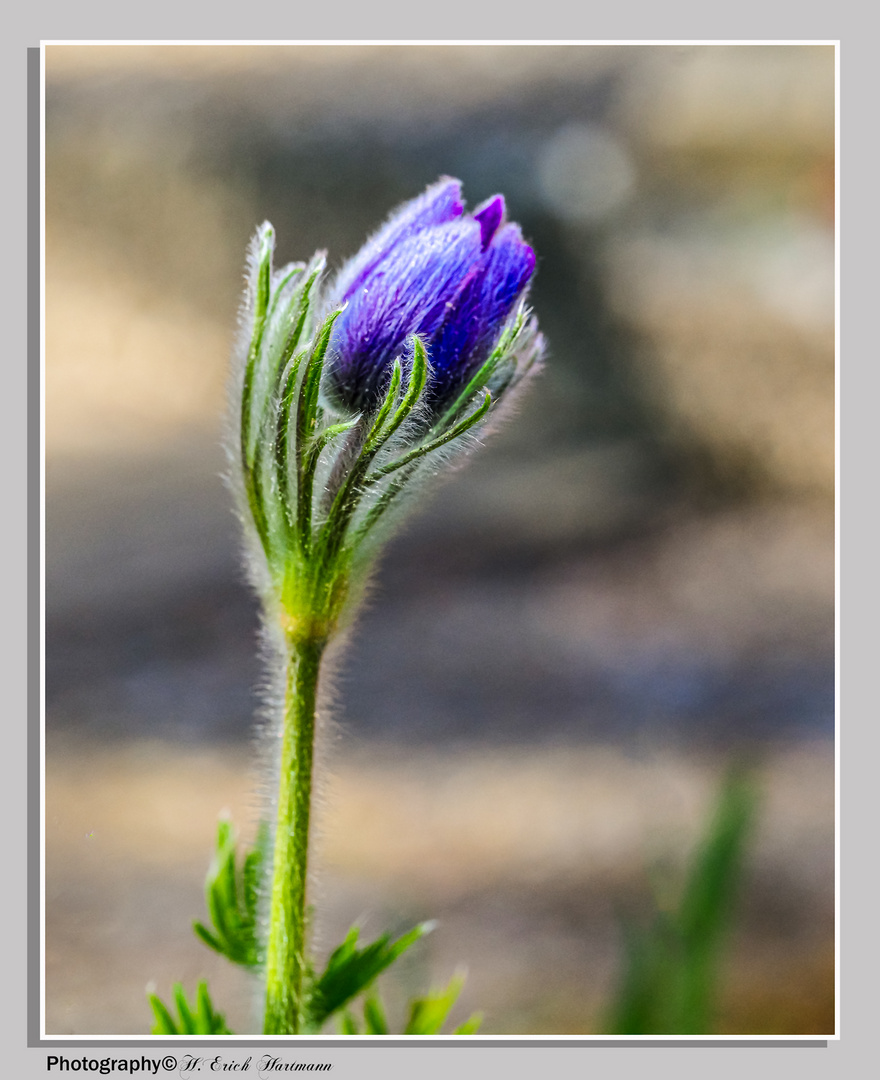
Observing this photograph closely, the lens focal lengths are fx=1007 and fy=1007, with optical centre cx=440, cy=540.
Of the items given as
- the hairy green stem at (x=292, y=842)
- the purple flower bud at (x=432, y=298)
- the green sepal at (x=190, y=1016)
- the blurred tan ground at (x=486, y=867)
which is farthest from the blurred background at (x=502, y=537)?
the purple flower bud at (x=432, y=298)

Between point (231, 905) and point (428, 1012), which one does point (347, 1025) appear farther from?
point (231, 905)

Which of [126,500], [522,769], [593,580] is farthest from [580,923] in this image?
[126,500]

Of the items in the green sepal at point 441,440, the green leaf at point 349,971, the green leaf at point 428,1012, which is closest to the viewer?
the green sepal at point 441,440

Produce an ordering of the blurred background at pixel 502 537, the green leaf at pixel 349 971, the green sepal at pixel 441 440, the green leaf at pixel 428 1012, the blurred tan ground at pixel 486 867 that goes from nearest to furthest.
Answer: the green sepal at pixel 441 440
the green leaf at pixel 349 971
the green leaf at pixel 428 1012
the blurred background at pixel 502 537
the blurred tan ground at pixel 486 867

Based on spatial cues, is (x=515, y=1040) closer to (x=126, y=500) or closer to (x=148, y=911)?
(x=148, y=911)

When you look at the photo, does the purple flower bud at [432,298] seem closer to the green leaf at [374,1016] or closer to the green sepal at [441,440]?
the green sepal at [441,440]

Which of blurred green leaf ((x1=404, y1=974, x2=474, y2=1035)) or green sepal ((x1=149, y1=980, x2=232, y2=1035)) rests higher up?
green sepal ((x1=149, y1=980, x2=232, y2=1035))

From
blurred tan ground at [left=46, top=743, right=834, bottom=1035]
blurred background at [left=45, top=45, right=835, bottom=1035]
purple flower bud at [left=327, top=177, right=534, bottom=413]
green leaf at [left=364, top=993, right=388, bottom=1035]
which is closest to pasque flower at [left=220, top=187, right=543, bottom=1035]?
purple flower bud at [left=327, top=177, right=534, bottom=413]

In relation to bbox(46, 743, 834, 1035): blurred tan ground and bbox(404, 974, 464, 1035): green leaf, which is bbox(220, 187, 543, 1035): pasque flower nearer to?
bbox(404, 974, 464, 1035): green leaf
